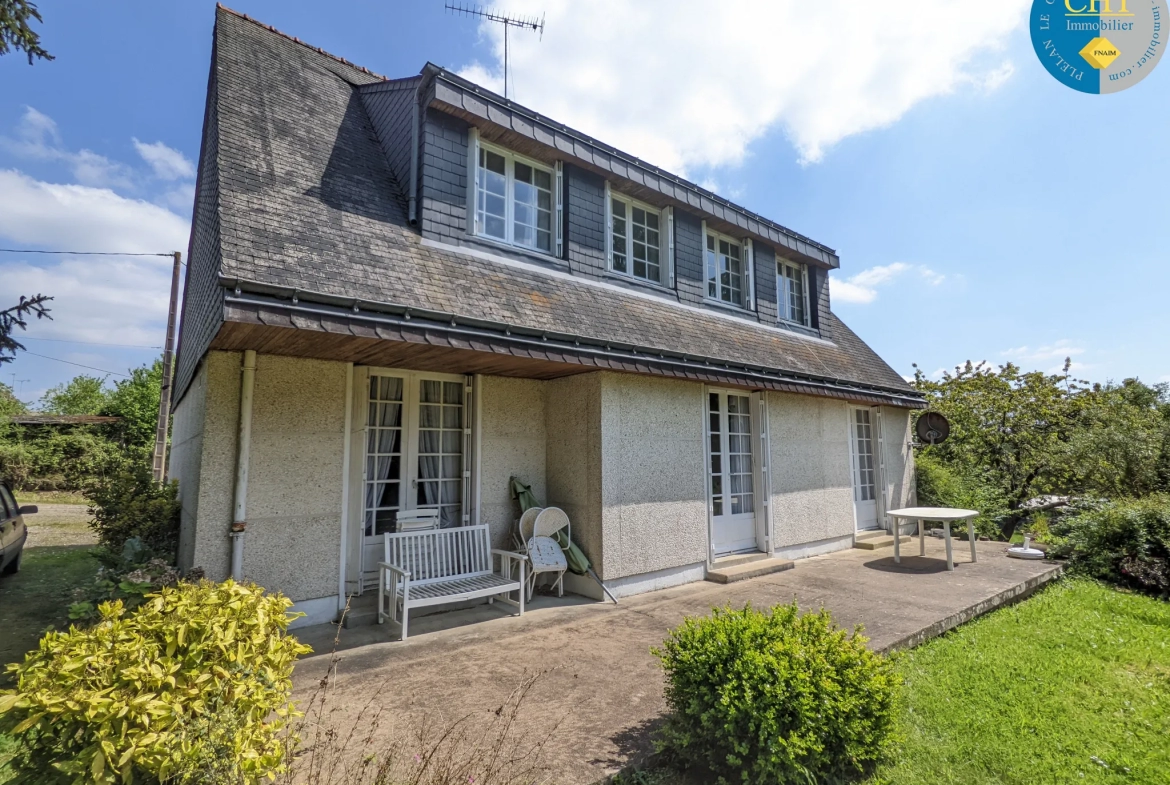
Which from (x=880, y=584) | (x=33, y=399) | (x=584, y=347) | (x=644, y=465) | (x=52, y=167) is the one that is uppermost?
(x=52, y=167)

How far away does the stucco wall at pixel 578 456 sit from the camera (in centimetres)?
704

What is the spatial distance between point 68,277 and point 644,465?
2549cm

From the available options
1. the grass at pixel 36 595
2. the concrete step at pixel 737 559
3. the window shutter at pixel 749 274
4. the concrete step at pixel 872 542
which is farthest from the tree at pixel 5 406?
the concrete step at pixel 872 542

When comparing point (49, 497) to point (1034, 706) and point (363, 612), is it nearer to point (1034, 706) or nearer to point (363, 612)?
point (363, 612)

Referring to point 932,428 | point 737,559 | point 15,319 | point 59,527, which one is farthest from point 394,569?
point 59,527

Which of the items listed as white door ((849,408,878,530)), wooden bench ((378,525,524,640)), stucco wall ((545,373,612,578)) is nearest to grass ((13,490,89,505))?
wooden bench ((378,525,524,640))

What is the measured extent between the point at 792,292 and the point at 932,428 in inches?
199

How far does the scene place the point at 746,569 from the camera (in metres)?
8.22

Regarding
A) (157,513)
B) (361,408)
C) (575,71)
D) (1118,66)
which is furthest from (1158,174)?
(157,513)

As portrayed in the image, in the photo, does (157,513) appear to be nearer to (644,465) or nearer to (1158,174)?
(644,465)

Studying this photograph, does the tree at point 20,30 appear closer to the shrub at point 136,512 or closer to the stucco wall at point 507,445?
the shrub at point 136,512

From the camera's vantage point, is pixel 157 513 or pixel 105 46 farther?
pixel 105 46

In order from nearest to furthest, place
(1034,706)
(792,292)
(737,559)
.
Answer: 1. (1034,706)
2. (737,559)
3. (792,292)

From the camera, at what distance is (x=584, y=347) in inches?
262
